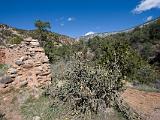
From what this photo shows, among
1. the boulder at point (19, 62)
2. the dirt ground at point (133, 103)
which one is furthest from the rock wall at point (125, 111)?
the boulder at point (19, 62)

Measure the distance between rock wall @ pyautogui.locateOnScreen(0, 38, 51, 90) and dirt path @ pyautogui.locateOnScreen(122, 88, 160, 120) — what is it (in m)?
3.15

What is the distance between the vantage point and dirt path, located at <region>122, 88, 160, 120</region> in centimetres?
883

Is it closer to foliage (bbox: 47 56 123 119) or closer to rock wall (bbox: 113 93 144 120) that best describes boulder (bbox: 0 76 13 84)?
foliage (bbox: 47 56 123 119)

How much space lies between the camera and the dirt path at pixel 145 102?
883 centimetres

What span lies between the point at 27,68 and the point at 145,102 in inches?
182

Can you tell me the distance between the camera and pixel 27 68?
29.4ft

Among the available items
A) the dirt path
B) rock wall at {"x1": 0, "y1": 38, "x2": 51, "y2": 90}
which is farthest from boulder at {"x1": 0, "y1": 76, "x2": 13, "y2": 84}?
the dirt path

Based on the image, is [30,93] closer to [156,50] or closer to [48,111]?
[48,111]

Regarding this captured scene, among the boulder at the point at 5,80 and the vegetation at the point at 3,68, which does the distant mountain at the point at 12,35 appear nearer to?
the vegetation at the point at 3,68

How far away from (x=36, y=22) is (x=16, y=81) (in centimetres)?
1594

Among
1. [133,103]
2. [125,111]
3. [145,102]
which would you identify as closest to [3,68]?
[125,111]

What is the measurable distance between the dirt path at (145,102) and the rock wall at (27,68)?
3.15m

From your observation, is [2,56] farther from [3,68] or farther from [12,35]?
[12,35]

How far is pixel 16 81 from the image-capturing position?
28.6 feet
